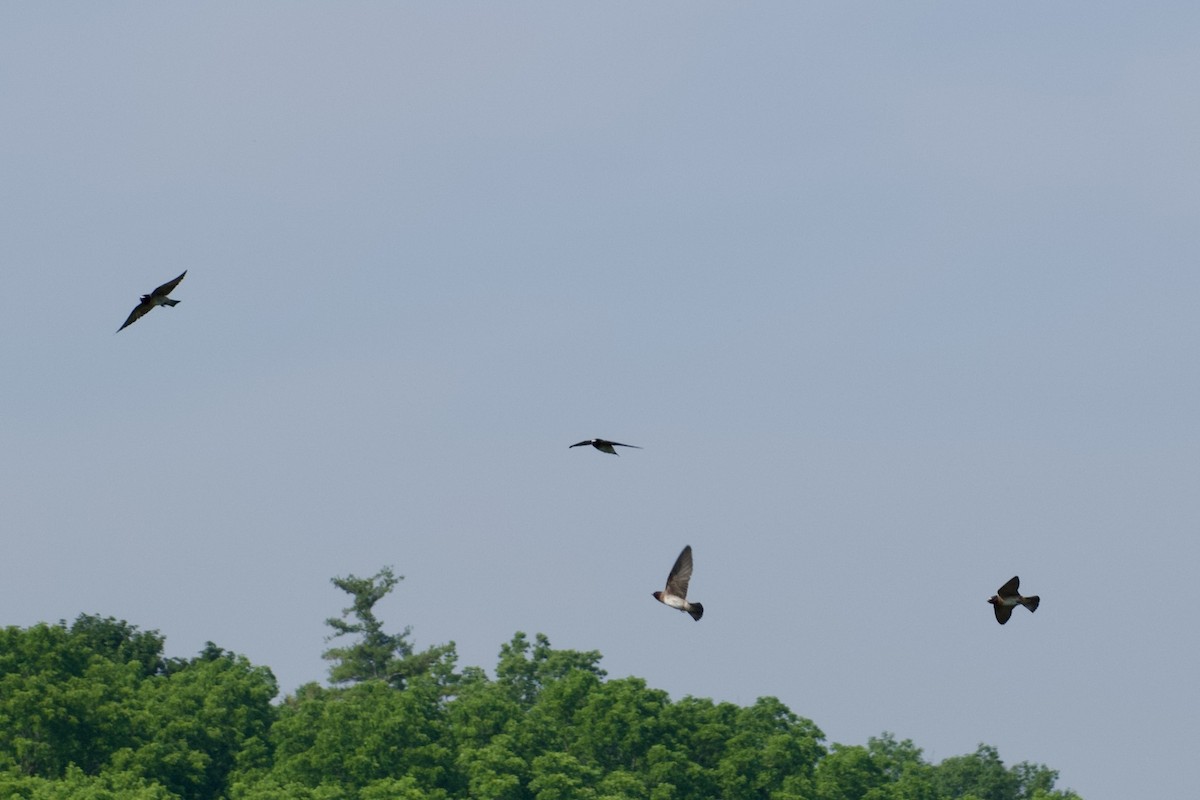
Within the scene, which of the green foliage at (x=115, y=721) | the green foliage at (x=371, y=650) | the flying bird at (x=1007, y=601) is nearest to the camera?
the flying bird at (x=1007, y=601)

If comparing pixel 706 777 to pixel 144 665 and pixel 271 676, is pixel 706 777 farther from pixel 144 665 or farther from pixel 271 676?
pixel 144 665

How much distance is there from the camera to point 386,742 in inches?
3337

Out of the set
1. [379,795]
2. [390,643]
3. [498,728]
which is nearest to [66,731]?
[379,795]

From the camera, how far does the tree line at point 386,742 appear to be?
8012 centimetres

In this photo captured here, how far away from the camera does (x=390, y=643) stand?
494 ft

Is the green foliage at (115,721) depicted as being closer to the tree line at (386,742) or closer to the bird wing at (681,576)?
the tree line at (386,742)

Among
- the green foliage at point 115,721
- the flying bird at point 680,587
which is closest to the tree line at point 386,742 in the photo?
the green foliage at point 115,721

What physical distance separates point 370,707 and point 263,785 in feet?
36.1

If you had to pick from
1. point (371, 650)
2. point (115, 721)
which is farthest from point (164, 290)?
point (371, 650)

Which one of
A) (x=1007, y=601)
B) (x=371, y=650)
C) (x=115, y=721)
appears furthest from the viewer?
(x=371, y=650)

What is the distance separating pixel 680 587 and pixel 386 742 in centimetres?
4969

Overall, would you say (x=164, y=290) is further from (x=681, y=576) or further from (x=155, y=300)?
(x=681, y=576)

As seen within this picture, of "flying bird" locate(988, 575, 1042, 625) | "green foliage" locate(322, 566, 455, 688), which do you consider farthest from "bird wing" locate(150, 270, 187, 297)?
"green foliage" locate(322, 566, 455, 688)

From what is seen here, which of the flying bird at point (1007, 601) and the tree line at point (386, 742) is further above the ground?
the tree line at point (386, 742)
